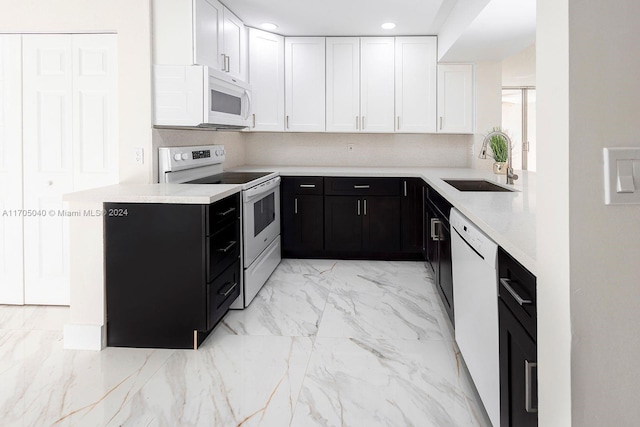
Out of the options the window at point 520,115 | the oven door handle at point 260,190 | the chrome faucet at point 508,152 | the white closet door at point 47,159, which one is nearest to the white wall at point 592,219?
the chrome faucet at point 508,152

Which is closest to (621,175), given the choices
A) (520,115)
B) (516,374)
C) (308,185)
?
(516,374)

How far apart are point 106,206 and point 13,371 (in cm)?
92

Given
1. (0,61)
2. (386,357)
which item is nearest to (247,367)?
(386,357)

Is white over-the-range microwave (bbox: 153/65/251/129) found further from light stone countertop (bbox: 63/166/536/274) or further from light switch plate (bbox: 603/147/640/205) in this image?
light switch plate (bbox: 603/147/640/205)

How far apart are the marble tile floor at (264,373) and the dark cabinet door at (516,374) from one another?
1.58 ft

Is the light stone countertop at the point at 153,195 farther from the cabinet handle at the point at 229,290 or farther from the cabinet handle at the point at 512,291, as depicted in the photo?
the cabinet handle at the point at 512,291

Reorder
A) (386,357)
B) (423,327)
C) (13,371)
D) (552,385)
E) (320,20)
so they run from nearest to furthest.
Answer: (552,385) < (13,371) < (386,357) < (423,327) < (320,20)

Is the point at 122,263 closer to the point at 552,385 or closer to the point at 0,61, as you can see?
the point at 0,61

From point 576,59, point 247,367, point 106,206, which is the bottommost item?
point 247,367

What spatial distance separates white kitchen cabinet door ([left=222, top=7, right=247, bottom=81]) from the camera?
3850mm

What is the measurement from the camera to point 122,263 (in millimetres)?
Result: 2678

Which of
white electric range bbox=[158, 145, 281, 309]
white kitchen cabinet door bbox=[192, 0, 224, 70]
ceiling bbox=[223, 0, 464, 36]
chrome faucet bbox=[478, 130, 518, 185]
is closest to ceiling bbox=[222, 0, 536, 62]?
ceiling bbox=[223, 0, 464, 36]

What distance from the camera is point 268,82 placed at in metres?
4.84

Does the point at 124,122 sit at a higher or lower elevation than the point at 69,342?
higher
